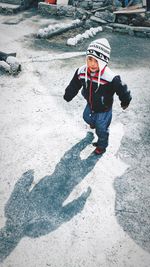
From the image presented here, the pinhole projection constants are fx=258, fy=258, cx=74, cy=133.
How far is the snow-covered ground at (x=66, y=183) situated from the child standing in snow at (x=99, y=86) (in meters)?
0.61

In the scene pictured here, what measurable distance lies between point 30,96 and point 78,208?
3.04m

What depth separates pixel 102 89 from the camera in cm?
367

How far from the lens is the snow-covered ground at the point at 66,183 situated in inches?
121

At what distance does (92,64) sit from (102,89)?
38cm

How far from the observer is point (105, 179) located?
3932 mm

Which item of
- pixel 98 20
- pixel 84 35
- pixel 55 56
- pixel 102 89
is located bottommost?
pixel 55 56

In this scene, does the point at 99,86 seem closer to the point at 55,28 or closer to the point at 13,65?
the point at 13,65

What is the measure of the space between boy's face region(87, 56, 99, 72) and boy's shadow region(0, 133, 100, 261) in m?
1.49

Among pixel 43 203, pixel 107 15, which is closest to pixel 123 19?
pixel 107 15

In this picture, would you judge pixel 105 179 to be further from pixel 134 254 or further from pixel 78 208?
pixel 134 254

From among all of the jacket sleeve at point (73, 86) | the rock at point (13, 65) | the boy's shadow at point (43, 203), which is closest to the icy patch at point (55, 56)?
the rock at point (13, 65)

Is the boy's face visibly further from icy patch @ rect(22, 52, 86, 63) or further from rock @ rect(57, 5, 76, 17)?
rock @ rect(57, 5, 76, 17)

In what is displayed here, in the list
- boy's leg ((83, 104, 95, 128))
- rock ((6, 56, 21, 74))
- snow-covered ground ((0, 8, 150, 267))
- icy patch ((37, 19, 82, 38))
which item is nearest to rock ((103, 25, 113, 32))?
icy patch ((37, 19, 82, 38))

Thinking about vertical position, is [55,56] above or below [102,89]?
below
